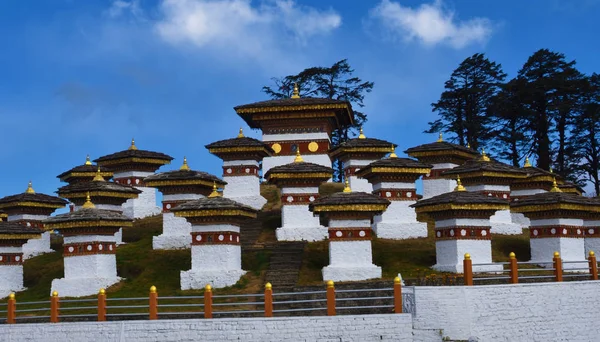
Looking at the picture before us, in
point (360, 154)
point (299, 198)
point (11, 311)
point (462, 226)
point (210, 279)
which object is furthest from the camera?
point (360, 154)

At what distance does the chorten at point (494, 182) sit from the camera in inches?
1491

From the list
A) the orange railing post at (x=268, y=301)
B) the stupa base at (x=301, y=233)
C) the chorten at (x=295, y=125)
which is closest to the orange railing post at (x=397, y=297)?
the orange railing post at (x=268, y=301)

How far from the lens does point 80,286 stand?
31.6 m

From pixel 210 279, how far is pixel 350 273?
574 cm

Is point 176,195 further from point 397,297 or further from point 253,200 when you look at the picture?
point 397,297

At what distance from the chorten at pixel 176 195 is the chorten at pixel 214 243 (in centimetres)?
507

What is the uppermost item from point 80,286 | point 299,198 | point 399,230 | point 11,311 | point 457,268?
point 299,198

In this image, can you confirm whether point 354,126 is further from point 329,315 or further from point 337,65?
point 329,315

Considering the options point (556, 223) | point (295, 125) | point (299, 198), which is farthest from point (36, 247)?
point (556, 223)

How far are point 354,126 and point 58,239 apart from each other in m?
30.7

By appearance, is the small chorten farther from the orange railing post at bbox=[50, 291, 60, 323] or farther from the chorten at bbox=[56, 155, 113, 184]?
the chorten at bbox=[56, 155, 113, 184]

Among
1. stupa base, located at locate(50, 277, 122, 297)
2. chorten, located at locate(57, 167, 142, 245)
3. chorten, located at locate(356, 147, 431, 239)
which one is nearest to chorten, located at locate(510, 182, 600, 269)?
chorten, located at locate(356, 147, 431, 239)

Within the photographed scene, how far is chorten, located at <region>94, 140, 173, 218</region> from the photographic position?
4466 cm

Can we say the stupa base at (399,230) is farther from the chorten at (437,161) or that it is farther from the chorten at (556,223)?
the chorten at (437,161)
